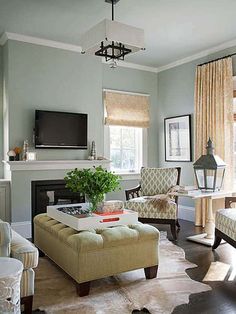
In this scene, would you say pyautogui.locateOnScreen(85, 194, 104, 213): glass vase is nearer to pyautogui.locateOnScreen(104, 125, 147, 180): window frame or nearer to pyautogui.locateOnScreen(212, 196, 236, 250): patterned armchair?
pyautogui.locateOnScreen(212, 196, 236, 250): patterned armchair

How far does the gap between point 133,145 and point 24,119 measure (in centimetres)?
230

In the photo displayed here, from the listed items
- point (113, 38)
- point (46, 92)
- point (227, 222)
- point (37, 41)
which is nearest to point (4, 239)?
point (113, 38)

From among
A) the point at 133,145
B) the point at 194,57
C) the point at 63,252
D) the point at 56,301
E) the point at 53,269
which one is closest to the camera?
the point at 56,301

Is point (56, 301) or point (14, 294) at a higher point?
point (14, 294)

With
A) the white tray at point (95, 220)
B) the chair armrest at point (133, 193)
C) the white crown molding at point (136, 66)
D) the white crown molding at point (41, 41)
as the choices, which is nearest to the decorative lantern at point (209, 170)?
the chair armrest at point (133, 193)

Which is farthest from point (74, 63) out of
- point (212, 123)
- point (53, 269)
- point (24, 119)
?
point (53, 269)

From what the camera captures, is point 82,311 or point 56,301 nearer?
point 82,311

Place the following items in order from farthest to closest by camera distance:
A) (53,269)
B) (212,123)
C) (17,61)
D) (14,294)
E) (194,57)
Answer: (194,57) < (212,123) < (17,61) < (53,269) < (14,294)

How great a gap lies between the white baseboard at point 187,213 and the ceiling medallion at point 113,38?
321 cm

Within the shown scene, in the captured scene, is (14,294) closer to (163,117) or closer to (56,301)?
A: (56,301)

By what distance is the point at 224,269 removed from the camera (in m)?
3.21

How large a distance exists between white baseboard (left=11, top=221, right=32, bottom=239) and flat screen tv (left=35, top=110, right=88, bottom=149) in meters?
1.16

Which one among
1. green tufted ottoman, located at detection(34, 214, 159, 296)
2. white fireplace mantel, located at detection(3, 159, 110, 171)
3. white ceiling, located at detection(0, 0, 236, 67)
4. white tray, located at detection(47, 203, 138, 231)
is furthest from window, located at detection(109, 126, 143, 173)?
green tufted ottoman, located at detection(34, 214, 159, 296)

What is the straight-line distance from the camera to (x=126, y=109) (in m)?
5.87
